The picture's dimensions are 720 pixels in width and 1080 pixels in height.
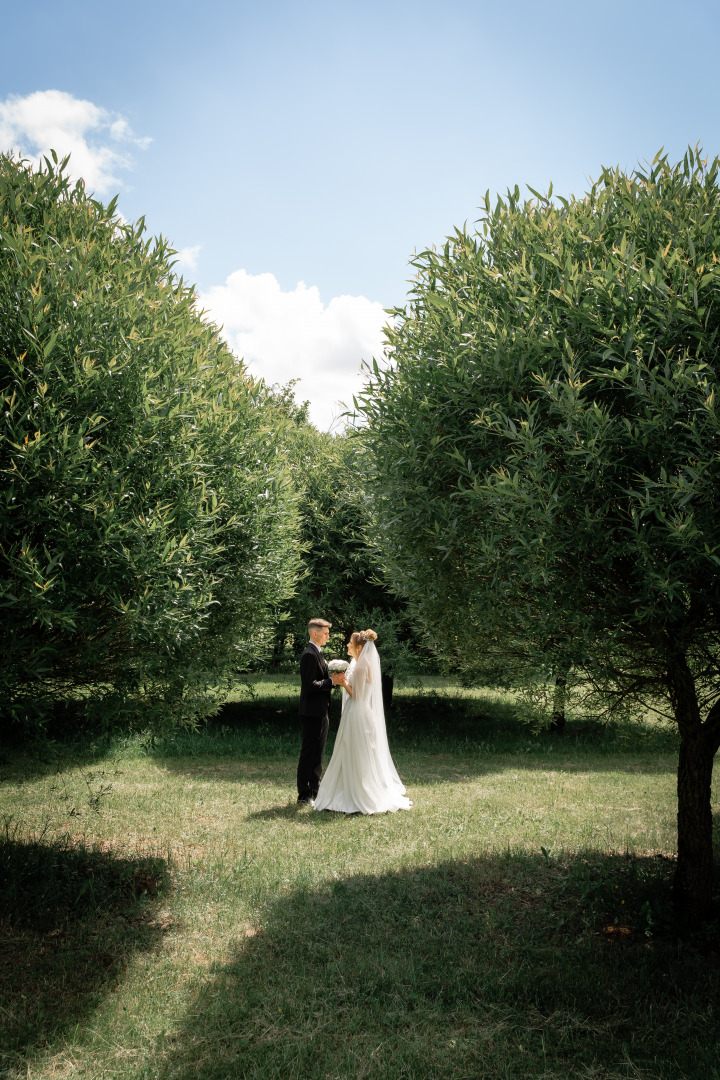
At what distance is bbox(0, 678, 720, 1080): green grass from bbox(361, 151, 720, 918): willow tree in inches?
63.2

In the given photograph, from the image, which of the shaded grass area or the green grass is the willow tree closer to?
the green grass

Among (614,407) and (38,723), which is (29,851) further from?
(614,407)

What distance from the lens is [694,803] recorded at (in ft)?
24.0

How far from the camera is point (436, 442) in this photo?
6.37 meters

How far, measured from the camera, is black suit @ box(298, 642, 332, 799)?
466 inches

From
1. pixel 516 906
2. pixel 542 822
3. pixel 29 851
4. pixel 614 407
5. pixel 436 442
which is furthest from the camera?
pixel 542 822

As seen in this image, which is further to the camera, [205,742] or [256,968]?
[205,742]

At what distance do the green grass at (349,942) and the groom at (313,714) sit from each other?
1.79 ft

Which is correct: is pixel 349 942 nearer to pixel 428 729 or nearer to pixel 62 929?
pixel 62 929

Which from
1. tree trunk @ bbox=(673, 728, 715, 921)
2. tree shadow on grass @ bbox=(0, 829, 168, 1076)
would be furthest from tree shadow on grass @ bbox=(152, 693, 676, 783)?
tree trunk @ bbox=(673, 728, 715, 921)

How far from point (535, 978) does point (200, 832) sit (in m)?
5.68

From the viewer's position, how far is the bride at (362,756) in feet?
37.2

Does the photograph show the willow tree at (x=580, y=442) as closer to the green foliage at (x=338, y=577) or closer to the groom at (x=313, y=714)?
the groom at (x=313, y=714)

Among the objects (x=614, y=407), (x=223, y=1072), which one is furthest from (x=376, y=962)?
(x=614, y=407)
